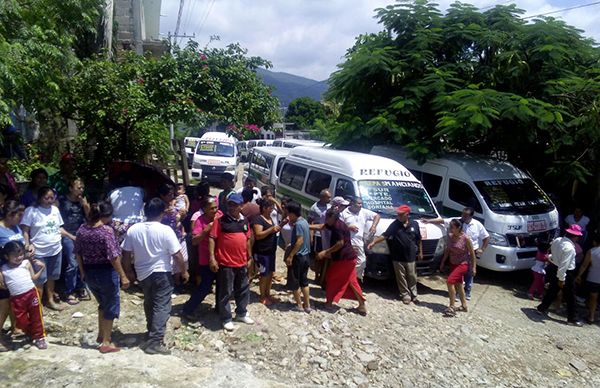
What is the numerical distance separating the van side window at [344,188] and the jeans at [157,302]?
3.95m

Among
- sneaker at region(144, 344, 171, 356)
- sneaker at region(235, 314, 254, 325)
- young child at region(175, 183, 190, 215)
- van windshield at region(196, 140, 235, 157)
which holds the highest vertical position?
young child at region(175, 183, 190, 215)

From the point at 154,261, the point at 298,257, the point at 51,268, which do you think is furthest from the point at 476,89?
the point at 51,268

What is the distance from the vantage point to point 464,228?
7387mm

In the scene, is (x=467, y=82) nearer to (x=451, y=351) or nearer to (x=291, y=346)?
(x=451, y=351)

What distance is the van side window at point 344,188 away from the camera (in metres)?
8.04

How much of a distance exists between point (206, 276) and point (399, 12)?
8.94 m

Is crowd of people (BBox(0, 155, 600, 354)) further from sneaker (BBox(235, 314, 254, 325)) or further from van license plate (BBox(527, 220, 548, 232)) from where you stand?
van license plate (BBox(527, 220, 548, 232))

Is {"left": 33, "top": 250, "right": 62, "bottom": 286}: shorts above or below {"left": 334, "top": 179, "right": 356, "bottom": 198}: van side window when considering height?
below

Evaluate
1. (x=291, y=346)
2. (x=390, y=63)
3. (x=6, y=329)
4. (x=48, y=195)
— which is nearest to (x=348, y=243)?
(x=291, y=346)

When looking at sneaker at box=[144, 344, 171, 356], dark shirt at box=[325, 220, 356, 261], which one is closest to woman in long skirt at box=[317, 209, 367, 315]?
dark shirt at box=[325, 220, 356, 261]

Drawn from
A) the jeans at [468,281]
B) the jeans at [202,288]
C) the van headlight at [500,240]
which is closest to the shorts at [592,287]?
the van headlight at [500,240]

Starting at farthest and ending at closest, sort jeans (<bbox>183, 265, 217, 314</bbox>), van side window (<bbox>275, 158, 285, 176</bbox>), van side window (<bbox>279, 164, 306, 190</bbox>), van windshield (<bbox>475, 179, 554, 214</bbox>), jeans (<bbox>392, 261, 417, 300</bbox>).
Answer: van side window (<bbox>275, 158, 285, 176</bbox>) < van side window (<bbox>279, 164, 306, 190</bbox>) < van windshield (<bbox>475, 179, 554, 214</bbox>) < jeans (<bbox>392, 261, 417, 300</bbox>) < jeans (<bbox>183, 265, 217, 314</bbox>)

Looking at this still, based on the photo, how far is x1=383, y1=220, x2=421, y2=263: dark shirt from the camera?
7.04 m

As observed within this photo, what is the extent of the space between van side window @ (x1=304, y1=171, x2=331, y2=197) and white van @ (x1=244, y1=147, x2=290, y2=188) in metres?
1.98
